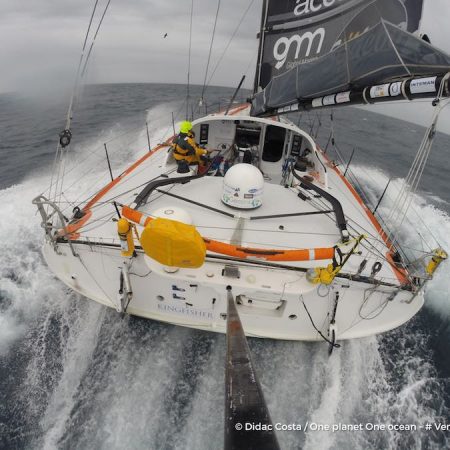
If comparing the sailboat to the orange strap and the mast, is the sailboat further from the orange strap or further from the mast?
the mast

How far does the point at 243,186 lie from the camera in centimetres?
416

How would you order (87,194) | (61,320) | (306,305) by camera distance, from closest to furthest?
(306,305)
(61,320)
(87,194)

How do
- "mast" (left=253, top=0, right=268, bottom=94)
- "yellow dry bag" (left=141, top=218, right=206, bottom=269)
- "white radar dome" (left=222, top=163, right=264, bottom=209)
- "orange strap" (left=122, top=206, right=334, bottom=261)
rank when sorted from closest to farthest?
"yellow dry bag" (left=141, top=218, right=206, bottom=269), "orange strap" (left=122, top=206, right=334, bottom=261), "white radar dome" (left=222, top=163, right=264, bottom=209), "mast" (left=253, top=0, right=268, bottom=94)

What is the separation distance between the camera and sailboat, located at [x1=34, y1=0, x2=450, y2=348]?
2.74 meters

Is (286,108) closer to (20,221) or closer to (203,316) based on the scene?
(203,316)

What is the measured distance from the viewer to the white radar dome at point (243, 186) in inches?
161

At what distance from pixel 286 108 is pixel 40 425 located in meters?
5.20

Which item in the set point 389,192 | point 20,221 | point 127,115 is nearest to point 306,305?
point 20,221

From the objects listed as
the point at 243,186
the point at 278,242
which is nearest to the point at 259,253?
the point at 278,242

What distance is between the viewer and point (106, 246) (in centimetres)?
341

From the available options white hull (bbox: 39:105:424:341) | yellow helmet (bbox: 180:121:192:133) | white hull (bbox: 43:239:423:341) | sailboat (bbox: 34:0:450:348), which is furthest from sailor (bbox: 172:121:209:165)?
white hull (bbox: 43:239:423:341)

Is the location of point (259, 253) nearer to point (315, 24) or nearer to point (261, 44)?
point (315, 24)

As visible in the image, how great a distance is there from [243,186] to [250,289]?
1.55m

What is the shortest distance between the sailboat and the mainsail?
2 centimetres
